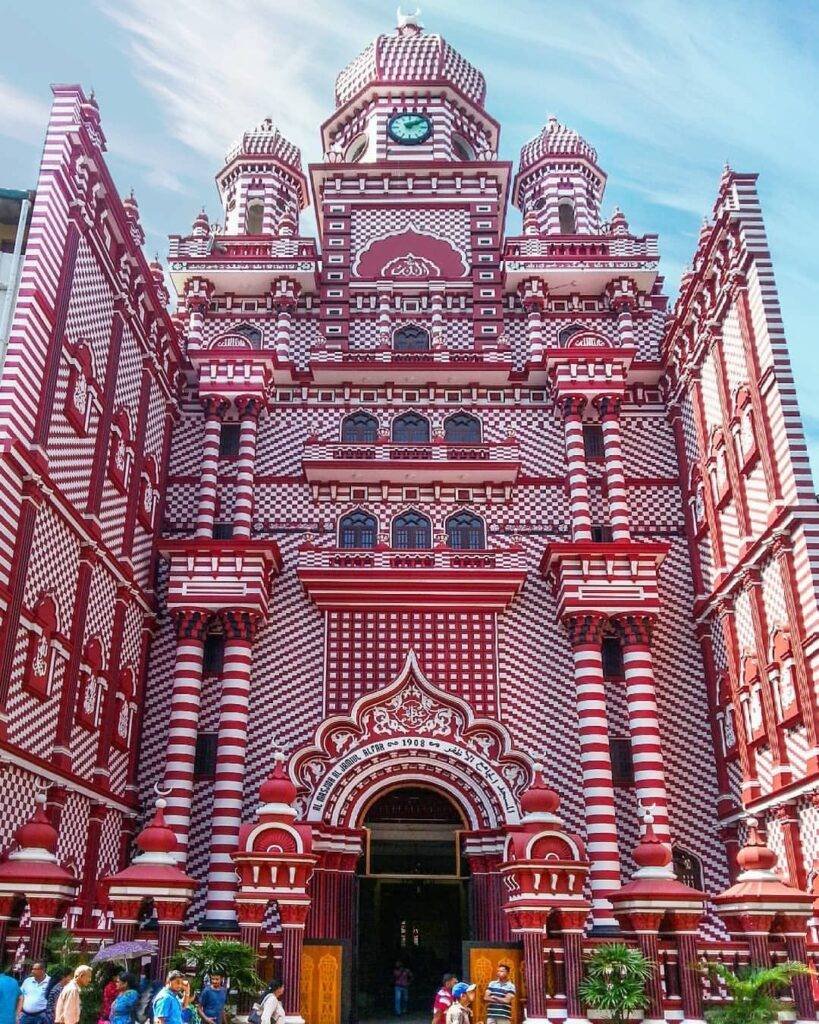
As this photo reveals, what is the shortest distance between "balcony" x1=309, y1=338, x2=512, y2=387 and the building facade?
11cm

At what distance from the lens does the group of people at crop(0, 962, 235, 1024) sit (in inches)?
430

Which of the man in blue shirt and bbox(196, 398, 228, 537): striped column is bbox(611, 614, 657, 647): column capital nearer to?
bbox(196, 398, 228, 537): striped column

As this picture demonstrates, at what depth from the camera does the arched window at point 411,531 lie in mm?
25094

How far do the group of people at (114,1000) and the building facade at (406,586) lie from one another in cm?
195

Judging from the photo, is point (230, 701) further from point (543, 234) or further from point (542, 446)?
point (543, 234)

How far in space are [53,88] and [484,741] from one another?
55.8 feet

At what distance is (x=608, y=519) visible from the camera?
25125 mm

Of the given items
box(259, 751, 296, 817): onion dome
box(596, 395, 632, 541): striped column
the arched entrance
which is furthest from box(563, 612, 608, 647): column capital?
box(259, 751, 296, 817): onion dome

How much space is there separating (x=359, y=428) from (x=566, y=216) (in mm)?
11057

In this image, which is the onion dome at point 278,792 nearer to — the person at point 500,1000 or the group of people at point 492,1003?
the group of people at point 492,1003

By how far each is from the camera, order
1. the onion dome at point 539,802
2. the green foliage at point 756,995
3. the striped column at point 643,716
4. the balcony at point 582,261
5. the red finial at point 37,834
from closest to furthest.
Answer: the green foliage at point 756,995
the red finial at point 37,834
the onion dome at point 539,802
the striped column at point 643,716
the balcony at point 582,261

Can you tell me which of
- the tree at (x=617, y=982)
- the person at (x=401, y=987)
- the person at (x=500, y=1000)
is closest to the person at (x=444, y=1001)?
the person at (x=500, y=1000)

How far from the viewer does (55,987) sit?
13.0 m

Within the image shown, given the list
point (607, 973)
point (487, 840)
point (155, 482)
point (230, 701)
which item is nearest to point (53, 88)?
point (155, 482)
